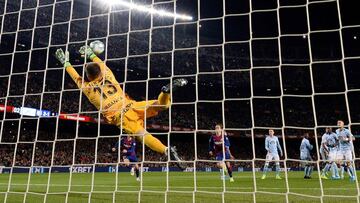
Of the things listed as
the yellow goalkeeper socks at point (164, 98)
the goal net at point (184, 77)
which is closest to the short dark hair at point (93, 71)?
the yellow goalkeeper socks at point (164, 98)

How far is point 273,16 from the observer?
19422mm

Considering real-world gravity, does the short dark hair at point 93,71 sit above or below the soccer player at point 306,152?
above

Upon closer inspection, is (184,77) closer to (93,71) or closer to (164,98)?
(93,71)

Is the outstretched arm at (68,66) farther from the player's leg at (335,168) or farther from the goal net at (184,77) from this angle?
the goal net at (184,77)

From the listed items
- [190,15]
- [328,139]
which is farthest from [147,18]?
[328,139]

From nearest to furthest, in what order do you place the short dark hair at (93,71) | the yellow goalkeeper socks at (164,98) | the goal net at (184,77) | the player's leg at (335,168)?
1. the yellow goalkeeper socks at (164,98)
2. the short dark hair at (93,71)
3. the player's leg at (335,168)
4. the goal net at (184,77)

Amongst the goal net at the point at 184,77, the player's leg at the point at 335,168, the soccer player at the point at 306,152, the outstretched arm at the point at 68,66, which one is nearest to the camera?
the outstretched arm at the point at 68,66

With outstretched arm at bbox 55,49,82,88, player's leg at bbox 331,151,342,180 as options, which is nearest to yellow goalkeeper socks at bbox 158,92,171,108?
outstretched arm at bbox 55,49,82,88

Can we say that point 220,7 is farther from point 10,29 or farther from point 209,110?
point 10,29

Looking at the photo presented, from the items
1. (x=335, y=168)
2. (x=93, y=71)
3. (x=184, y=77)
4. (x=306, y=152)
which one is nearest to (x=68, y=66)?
(x=93, y=71)

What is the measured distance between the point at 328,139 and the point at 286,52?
678 inches

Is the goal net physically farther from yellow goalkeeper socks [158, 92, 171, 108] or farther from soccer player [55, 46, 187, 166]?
yellow goalkeeper socks [158, 92, 171, 108]

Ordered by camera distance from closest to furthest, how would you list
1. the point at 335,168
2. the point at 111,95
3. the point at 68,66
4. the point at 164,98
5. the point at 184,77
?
1. the point at 164,98
2. the point at 111,95
3. the point at 68,66
4. the point at 335,168
5. the point at 184,77

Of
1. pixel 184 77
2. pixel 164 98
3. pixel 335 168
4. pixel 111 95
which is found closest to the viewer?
pixel 164 98
